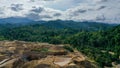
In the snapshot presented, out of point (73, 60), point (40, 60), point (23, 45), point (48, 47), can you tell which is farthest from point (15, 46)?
point (73, 60)

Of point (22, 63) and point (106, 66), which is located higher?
point (22, 63)

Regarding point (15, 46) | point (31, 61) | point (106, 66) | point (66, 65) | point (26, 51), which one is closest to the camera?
point (66, 65)

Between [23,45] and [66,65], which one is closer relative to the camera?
[66,65]

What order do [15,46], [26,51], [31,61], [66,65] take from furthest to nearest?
[15,46], [26,51], [31,61], [66,65]

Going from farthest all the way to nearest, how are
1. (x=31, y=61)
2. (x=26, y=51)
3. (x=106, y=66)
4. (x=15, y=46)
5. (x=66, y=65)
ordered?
(x=106, y=66), (x=15, y=46), (x=26, y=51), (x=31, y=61), (x=66, y=65)

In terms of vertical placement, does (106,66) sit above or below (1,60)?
below

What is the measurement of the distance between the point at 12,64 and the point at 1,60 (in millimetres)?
2855

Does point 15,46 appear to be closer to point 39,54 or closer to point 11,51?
point 11,51

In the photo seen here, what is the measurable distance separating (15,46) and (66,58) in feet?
38.4

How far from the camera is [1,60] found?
151 ft

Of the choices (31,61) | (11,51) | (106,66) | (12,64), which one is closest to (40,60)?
(31,61)

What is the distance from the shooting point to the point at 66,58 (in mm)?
44469

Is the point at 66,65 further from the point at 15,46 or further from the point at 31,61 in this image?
the point at 15,46

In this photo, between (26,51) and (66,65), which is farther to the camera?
(26,51)
